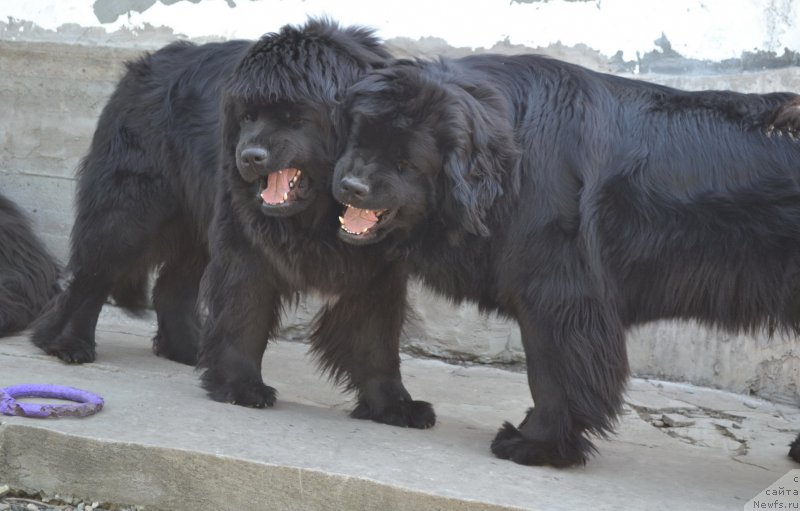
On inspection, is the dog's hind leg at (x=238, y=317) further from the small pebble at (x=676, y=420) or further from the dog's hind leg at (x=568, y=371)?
the small pebble at (x=676, y=420)

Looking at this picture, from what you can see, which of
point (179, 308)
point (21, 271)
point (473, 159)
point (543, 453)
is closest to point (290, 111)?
point (473, 159)

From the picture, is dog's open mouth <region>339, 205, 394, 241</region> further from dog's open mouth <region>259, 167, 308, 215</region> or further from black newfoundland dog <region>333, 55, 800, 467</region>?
dog's open mouth <region>259, 167, 308, 215</region>

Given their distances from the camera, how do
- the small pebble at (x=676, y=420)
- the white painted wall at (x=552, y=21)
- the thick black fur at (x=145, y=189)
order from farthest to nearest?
the white painted wall at (x=552, y=21)
the small pebble at (x=676, y=420)
the thick black fur at (x=145, y=189)

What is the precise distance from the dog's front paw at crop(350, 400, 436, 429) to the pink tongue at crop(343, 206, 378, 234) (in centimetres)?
87

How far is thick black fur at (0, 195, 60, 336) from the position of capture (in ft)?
19.0

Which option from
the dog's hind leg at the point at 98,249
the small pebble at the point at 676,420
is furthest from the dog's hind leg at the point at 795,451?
the dog's hind leg at the point at 98,249

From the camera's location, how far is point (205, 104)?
4898 mm

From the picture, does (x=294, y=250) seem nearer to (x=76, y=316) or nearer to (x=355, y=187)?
(x=355, y=187)

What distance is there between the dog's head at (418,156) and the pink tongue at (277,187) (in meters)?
0.26

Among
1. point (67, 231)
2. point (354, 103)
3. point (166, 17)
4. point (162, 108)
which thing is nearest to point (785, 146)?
point (354, 103)

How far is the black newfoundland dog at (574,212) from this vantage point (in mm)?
3902

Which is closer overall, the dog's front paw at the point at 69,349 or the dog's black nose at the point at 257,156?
the dog's black nose at the point at 257,156

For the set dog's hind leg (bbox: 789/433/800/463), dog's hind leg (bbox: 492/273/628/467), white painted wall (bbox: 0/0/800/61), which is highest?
white painted wall (bbox: 0/0/800/61)

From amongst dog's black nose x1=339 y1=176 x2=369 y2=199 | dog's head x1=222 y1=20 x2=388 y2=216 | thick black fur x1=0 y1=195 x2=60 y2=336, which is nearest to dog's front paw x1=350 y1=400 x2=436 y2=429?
dog's head x1=222 y1=20 x2=388 y2=216
